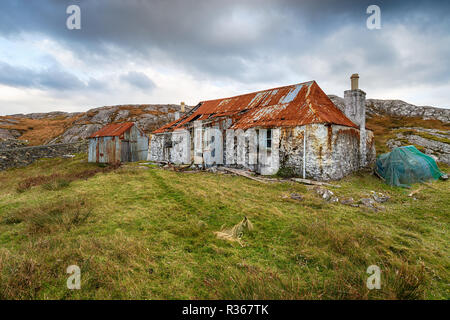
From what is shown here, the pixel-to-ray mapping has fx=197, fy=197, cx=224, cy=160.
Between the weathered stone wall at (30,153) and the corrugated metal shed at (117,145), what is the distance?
384 inches

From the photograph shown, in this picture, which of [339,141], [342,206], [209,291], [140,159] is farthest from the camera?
[140,159]

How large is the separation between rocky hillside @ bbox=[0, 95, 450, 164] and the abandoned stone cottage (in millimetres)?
11725

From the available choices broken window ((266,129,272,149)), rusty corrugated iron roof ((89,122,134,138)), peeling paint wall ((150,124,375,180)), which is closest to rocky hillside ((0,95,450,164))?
peeling paint wall ((150,124,375,180))

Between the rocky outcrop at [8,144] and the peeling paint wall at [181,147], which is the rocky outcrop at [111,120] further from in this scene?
the peeling paint wall at [181,147]

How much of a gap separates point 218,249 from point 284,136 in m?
10.5

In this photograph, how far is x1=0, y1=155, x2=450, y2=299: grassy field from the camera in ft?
9.67

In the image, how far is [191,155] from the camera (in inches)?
736

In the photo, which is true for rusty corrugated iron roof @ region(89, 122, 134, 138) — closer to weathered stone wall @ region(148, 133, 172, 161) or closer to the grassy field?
weathered stone wall @ region(148, 133, 172, 161)

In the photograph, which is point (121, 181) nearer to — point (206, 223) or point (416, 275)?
point (206, 223)

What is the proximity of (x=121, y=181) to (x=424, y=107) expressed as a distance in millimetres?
66461
